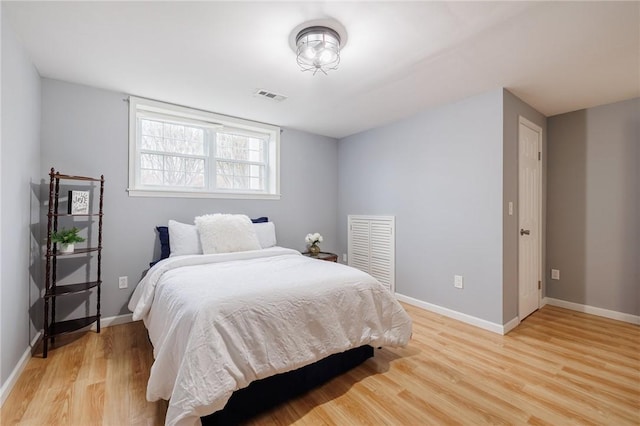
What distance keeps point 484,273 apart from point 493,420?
1501mm

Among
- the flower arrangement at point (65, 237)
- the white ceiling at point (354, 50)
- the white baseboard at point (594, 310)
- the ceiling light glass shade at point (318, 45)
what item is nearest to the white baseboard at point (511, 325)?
the white baseboard at point (594, 310)

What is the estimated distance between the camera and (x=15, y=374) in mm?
1873

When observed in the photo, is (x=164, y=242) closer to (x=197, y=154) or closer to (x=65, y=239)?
(x=65, y=239)

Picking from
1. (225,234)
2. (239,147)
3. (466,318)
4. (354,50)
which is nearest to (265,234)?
(225,234)

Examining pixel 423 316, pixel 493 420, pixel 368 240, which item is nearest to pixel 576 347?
pixel 423 316

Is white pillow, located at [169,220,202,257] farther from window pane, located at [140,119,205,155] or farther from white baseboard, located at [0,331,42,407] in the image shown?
white baseboard, located at [0,331,42,407]

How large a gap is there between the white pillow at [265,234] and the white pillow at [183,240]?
68 cm

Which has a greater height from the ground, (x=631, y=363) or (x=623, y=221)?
(x=623, y=221)

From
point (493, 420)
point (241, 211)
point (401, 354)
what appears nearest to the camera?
point (493, 420)

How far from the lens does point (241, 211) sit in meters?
3.65

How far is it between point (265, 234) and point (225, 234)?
61cm

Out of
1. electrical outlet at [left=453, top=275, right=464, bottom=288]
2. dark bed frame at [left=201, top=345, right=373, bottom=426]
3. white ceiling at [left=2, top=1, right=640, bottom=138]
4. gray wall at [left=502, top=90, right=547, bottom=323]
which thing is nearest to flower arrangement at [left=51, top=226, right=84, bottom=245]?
white ceiling at [left=2, top=1, right=640, bottom=138]

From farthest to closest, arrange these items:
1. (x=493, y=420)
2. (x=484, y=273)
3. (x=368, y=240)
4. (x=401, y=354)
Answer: (x=368, y=240), (x=484, y=273), (x=401, y=354), (x=493, y=420)

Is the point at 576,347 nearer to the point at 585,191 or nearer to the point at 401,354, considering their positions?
the point at 401,354
